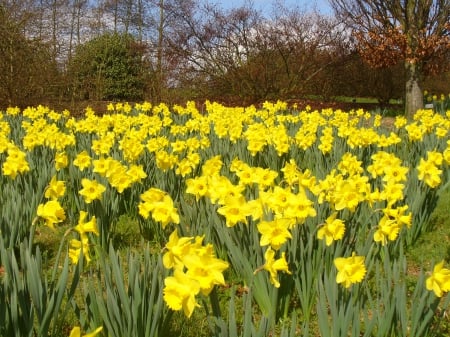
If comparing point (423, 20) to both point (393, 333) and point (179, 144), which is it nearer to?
point (179, 144)

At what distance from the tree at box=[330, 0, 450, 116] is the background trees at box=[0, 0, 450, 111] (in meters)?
0.04

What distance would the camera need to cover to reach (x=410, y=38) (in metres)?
12.3

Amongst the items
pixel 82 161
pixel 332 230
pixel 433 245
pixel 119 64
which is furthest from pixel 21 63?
pixel 332 230

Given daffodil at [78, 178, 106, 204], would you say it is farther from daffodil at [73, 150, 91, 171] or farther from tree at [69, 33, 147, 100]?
tree at [69, 33, 147, 100]

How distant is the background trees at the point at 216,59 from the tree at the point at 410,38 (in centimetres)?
4

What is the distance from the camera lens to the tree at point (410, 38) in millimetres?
12141

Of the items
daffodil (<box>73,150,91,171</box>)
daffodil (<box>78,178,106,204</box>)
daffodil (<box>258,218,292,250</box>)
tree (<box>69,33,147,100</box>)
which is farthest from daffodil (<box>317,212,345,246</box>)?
tree (<box>69,33,147,100</box>)

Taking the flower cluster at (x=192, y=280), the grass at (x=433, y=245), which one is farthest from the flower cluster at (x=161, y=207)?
the grass at (x=433, y=245)

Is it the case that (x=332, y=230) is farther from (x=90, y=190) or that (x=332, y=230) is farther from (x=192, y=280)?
(x=90, y=190)

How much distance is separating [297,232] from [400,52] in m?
11.2

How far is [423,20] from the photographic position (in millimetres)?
12617

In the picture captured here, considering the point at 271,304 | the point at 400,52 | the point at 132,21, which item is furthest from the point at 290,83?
the point at 271,304

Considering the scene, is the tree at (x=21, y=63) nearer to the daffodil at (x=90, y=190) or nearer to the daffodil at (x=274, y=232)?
the daffodil at (x=90, y=190)

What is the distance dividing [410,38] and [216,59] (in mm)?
6062
